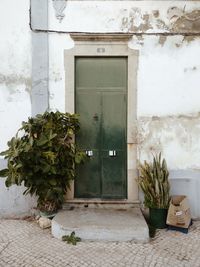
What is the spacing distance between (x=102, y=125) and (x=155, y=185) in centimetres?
133

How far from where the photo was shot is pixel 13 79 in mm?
5820

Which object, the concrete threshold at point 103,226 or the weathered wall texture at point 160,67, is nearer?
the concrete threshold at point 103,226

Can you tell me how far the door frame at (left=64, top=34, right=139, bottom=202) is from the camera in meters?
5.76

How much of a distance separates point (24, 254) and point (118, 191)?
2.01 m

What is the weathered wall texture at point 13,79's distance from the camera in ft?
18.9

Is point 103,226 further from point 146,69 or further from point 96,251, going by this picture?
point 146,69

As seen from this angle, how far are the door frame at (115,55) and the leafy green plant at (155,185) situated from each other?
1.19 ft

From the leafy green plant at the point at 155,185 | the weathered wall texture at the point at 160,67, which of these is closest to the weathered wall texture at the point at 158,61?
the weathered wall texture at the point at 160,67

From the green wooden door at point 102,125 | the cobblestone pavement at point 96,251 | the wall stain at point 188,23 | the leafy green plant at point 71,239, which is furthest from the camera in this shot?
the green wooden door at point 102,125

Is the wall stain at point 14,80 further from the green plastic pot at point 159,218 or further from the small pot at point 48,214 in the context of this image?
the green plastic pot at point 159,218

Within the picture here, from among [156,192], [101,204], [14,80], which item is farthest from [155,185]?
[14,80]

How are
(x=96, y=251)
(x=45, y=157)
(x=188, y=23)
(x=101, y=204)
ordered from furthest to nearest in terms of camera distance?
(x=101, y=204) < (x=188, y=23) < (x=45, y=157) < (x=96, y=251)

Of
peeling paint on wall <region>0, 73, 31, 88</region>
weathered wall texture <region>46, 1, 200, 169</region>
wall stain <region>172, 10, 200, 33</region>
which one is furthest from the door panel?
wall stain <region>172, 10, 200, 33</region>

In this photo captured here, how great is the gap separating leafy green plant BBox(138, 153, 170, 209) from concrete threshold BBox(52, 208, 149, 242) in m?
0.30
